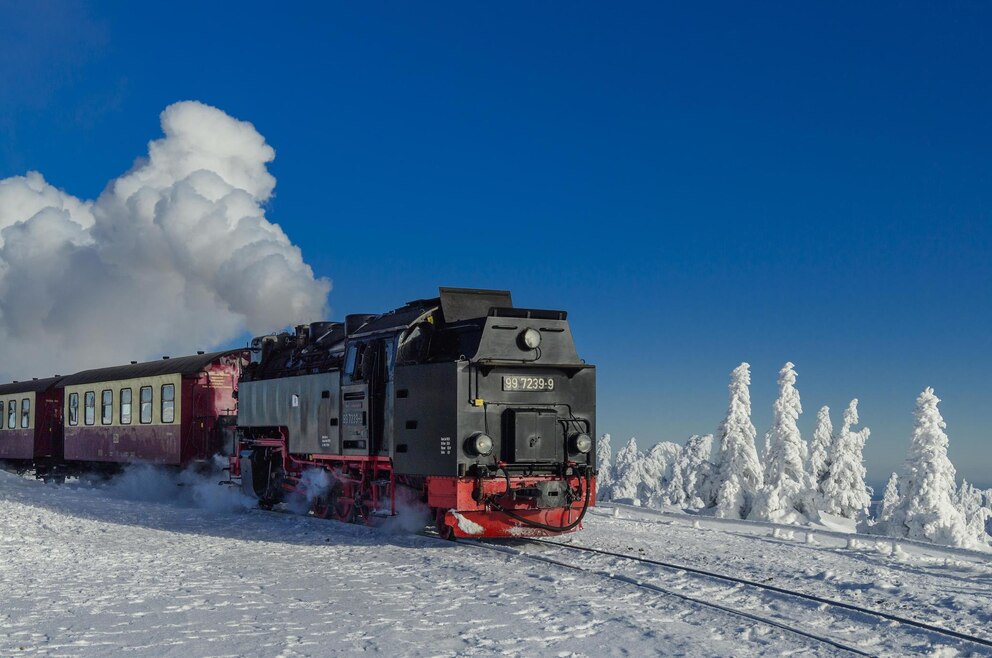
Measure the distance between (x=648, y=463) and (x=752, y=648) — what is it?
61.7m

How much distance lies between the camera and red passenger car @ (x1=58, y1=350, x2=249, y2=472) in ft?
74.7

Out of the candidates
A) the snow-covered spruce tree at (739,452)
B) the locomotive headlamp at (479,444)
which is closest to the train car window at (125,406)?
the locomotive headlamp at (479,444)

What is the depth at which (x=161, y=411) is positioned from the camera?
926 inches

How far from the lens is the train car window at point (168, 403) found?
75.6 ft

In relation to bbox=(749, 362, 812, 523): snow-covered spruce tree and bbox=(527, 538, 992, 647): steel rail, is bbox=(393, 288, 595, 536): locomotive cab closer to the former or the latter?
bbox=(527, 538, 992, 647): steel rail

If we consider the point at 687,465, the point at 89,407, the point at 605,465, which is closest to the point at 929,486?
the point at 89,407

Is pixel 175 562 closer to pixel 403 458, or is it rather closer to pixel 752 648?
pixel 403 458

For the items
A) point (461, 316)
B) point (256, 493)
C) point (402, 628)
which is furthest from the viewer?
point (256, 493)

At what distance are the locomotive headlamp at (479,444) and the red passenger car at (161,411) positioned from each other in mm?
11291

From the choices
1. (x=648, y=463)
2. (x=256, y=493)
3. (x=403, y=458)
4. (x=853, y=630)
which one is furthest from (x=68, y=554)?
(x=648, y=463)

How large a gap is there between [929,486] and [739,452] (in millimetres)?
9821

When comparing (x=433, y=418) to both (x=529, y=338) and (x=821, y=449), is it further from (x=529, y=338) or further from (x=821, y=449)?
(x=821, y=449)

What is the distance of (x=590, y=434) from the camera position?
12875 mm

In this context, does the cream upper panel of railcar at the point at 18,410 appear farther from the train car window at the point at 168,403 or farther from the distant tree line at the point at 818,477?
the distant tree line at the point at 818,477
